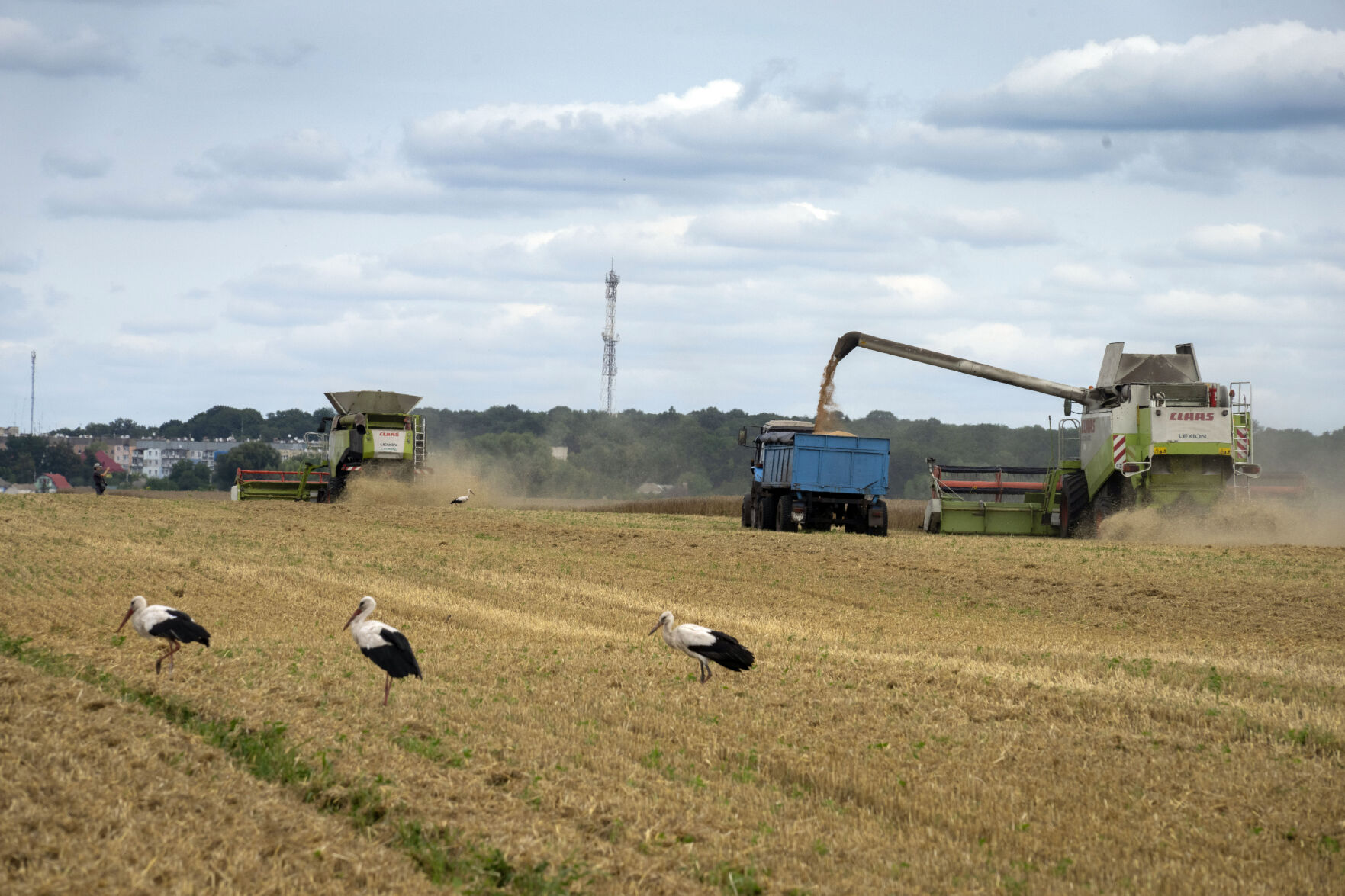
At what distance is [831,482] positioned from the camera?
1150 inches

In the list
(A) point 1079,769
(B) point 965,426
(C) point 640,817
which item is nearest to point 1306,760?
(A) point 1079,769

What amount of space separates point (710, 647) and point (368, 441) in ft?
98.8

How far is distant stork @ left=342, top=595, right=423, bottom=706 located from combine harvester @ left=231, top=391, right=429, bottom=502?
98.5ft

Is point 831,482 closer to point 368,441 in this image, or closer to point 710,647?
point 368,441

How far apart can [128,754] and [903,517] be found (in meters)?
35.9

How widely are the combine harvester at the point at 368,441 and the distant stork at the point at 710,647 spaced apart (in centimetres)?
2963

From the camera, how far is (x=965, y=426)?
82250mm

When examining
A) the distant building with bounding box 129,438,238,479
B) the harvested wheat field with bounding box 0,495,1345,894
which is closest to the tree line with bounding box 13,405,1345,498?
the distant building with bounding box 129,438,238,479

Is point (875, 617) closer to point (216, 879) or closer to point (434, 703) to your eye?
point (434, 703)

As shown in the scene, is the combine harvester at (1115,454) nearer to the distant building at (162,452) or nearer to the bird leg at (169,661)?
the bird leg at (169,661)

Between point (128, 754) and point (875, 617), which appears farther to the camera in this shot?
point (875, 617)

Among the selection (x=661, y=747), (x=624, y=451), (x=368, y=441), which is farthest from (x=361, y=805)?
(x=624, y=451)

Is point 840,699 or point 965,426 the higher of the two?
point 965,426

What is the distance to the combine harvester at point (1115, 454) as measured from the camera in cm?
2612
